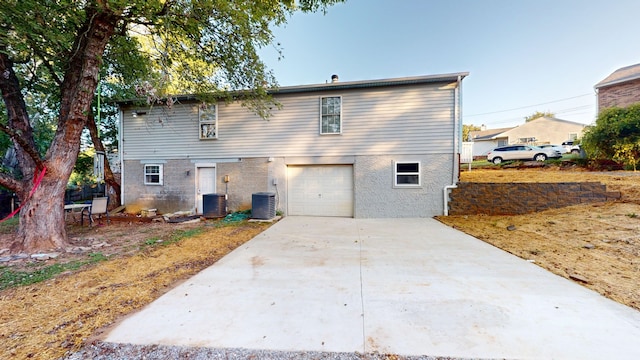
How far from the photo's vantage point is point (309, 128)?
28.6ft

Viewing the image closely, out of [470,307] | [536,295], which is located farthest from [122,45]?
[536,295]

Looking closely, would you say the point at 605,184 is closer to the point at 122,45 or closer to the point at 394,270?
the point at 394,270

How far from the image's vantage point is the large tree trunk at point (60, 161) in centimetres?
484

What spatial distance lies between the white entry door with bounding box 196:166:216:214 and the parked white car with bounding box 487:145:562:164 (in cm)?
1874

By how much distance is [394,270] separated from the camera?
3738 millimetres

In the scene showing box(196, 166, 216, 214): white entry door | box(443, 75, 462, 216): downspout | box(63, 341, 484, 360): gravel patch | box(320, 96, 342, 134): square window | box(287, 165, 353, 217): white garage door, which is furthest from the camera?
box(196, 166, 216, 214): white entry door

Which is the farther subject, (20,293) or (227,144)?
(227,144)

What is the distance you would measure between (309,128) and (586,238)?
25.7 ft

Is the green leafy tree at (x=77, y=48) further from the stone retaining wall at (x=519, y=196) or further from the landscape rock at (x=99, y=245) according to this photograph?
the stone retaining wall at (x=519, y=196)

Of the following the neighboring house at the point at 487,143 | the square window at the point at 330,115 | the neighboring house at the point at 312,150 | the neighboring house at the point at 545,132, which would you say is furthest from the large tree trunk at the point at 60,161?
the neighboring house at the point at 545,132

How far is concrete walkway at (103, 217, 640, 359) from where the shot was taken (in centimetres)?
208

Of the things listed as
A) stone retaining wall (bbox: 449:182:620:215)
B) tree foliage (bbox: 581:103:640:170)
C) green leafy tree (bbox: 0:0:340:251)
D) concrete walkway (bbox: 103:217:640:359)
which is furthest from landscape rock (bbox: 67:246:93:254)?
tree foliage (bbox: 581:103:640:170)

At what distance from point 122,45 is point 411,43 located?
1175 centimetres

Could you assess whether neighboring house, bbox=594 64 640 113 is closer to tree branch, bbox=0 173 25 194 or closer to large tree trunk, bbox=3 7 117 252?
large tree trunk, bbox=3 7 117 252
